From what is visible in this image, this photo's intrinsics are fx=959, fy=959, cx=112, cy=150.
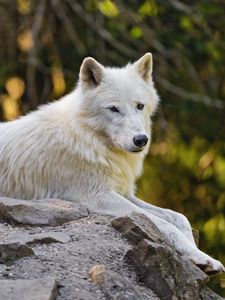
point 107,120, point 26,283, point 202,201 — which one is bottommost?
point 202,201

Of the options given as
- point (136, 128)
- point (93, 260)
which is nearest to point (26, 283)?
point (93, 260)

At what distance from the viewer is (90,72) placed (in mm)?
7832

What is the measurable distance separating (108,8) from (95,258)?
9293 mm

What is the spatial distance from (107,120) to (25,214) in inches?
56.2

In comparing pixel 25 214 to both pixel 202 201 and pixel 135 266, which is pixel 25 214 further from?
pixel 202 201

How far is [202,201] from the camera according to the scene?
15.7 metres

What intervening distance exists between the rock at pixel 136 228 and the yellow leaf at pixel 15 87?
28.3 ft

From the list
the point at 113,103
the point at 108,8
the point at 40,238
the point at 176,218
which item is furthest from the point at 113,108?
the point at 108,8

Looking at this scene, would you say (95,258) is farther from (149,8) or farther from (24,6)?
(24,6)

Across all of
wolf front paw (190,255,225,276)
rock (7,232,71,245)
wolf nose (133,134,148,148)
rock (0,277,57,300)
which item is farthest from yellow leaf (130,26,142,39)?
rock (0,277,57,300)

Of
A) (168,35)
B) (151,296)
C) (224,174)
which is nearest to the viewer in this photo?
(151,296)

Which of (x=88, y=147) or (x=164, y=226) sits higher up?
(x=88, y=147)

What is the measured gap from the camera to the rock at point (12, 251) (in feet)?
18.8

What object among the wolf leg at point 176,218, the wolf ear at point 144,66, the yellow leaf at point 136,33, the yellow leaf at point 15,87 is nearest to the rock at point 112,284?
the wolf leg at point 176,218
